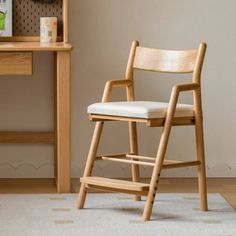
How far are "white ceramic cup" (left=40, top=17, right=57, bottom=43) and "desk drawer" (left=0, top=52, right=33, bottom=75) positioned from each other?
29 centimetres

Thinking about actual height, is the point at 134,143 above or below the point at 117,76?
below

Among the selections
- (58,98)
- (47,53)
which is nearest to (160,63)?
(58,98)

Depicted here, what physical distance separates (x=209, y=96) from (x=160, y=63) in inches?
28.5

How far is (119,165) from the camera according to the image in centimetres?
430

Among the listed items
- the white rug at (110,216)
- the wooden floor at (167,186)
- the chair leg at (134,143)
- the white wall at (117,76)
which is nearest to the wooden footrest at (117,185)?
the white rug at (110,216)

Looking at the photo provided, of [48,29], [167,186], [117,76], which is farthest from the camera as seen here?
[117,76]

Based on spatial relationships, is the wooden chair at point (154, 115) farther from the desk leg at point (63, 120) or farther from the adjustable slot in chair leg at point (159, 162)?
the desk leg at point (63, 120)

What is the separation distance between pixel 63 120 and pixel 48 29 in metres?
0.49

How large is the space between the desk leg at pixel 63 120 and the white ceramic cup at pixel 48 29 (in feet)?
0.76

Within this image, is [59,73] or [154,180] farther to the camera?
[59,73]

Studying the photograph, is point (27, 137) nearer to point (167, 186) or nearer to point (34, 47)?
point (34, 47)

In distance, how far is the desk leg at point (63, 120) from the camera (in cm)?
380

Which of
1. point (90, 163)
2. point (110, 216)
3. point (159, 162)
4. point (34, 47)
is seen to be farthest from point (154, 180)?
point (34, 47)

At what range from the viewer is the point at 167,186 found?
4.10 metres
